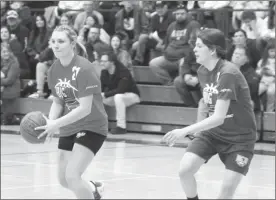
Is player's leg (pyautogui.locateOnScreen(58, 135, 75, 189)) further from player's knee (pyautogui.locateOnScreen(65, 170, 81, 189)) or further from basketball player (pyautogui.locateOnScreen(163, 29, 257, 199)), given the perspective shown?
basketball player (pyautogui.locateOnScreen(163, 29, 257, 199))

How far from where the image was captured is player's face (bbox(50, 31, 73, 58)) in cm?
646

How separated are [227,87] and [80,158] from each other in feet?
4.78

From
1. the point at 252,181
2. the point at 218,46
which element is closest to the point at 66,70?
the point at 218,46

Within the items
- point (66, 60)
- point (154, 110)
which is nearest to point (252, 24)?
point (154, 110)

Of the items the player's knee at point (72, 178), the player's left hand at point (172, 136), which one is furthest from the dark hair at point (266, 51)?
the player's left hand at point (172, 136)

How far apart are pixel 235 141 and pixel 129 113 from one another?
27.7 ft

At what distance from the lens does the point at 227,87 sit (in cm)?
619

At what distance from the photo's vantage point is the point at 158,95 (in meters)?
14.8

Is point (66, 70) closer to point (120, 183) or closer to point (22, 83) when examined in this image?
point (120, 183)

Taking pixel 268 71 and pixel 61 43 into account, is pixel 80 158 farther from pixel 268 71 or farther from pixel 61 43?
pixel 268 71

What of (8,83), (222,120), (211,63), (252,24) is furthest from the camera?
(8,83)

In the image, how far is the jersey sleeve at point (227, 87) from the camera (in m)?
6.16

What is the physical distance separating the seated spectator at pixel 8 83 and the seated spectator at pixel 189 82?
377 cm

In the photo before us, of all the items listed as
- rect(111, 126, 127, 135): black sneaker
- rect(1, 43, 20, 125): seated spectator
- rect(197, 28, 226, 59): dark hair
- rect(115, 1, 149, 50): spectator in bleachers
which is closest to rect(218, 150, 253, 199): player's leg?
rect(197, 28, 226, 59): dark hair
